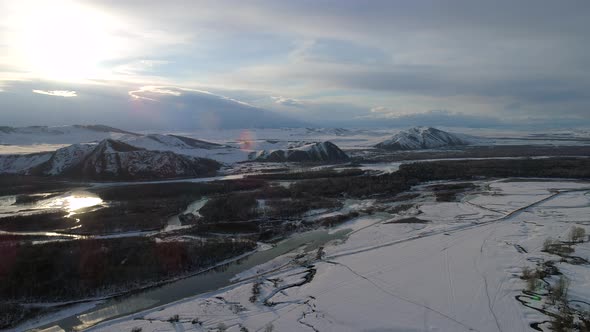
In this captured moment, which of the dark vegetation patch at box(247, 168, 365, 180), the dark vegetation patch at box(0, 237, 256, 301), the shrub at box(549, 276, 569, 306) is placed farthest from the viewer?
the dark vegetation patch at box(247, 168, 365, 180)

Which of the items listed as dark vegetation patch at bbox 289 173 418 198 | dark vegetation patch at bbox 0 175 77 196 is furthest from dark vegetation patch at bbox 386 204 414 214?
dark vegetation patch at bbox 0 175 77 196

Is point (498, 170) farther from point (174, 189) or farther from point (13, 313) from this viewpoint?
point (13, 313)

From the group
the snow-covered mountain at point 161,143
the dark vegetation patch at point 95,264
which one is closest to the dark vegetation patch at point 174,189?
the dark vegetation patch at point 95,264

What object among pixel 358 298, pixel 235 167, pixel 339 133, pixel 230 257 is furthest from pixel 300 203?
pixel 339 133

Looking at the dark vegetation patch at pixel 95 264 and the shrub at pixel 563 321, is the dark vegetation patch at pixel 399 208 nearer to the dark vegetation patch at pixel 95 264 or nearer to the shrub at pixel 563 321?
the dark vegetation patch at pixel 95 264

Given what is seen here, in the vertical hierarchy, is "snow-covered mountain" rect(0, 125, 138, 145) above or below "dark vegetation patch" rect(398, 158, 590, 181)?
above

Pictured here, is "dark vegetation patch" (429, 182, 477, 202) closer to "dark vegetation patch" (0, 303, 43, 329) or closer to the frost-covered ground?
the frost-covered ground
